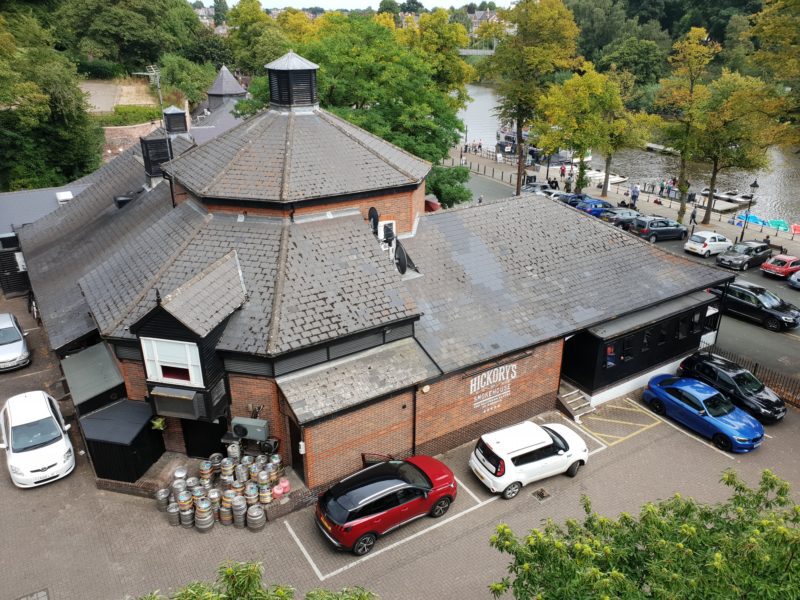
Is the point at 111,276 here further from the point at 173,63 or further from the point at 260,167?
the point at 173,63

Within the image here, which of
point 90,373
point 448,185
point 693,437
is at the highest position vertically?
point 448,185

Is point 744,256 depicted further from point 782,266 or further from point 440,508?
point 440,508

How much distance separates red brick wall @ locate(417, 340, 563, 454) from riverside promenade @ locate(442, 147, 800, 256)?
2635 cm

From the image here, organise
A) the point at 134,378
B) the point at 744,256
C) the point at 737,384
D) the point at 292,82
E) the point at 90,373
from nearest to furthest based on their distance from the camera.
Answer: the point at 134,378, the point at 90,373, the point at 292,82, the point at 737,384, the point at 744,256

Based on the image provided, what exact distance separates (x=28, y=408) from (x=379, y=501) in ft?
37.8

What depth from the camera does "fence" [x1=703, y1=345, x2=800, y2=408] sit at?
21969mm

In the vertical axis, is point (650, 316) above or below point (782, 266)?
above

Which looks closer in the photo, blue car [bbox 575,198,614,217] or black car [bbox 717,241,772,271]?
black car [bbox 717,241,772,271]

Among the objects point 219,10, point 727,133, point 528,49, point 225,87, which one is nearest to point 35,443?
point 528,49

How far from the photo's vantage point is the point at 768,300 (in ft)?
92.8

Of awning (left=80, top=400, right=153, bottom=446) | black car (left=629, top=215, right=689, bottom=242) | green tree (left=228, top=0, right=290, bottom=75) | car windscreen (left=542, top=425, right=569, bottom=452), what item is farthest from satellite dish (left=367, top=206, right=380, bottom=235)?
green tree (left=228, top=0, right=290, bottom=75)

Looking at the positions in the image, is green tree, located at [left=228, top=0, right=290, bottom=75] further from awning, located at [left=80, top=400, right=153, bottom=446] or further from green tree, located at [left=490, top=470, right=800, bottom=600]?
green tree, located at [left=490, top=470, right=800, bottom=600]

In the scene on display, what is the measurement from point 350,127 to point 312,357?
9799mm

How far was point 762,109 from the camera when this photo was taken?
24.2 meters
